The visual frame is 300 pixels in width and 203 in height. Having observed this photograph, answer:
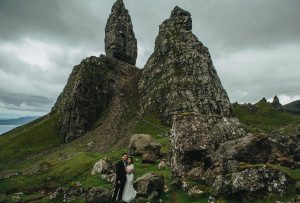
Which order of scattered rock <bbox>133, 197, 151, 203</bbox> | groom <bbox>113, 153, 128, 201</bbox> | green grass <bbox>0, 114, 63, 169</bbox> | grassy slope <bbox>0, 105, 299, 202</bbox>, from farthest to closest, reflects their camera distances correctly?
green grass <bbox>0, 114, 63, 169</bbox>, grassy slope <bbox>0, 105, 299, 202</bbox>, scattered rock <bbox>133, 197, 151, 203</bbox>, groom <bbox>113, 153, 128, 201</bbox>

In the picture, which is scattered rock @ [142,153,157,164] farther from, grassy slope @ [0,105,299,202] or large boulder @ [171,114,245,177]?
large boulder @ [171,114,245,177]

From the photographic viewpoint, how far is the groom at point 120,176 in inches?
1576

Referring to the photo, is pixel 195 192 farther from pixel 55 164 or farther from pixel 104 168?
pixel 55 164

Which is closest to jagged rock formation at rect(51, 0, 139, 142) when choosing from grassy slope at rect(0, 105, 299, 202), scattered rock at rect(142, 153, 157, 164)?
grassy slope at rect(0, 105, 299, 202)

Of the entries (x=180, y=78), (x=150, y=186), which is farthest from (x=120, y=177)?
(x=180, y=78)

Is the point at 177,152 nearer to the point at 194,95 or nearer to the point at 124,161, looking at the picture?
the point at 124,161

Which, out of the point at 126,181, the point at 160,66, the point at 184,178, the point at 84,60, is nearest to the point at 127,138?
the point at 160,66

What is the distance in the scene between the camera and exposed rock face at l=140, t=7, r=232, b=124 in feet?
498

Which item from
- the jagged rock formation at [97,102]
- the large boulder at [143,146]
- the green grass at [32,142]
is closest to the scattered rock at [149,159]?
the large boulder at [143,146]

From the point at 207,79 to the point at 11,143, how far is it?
8712 centimetres

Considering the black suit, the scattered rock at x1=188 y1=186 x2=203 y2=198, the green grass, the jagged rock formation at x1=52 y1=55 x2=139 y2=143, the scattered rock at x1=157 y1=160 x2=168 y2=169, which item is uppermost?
the jagged rock formation at x1=52 y1=55 x2=139 y2=143

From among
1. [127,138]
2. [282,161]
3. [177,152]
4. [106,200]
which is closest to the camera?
[106,200]

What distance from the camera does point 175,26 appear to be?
185 m

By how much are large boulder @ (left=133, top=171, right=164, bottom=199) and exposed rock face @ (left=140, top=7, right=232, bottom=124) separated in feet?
330
